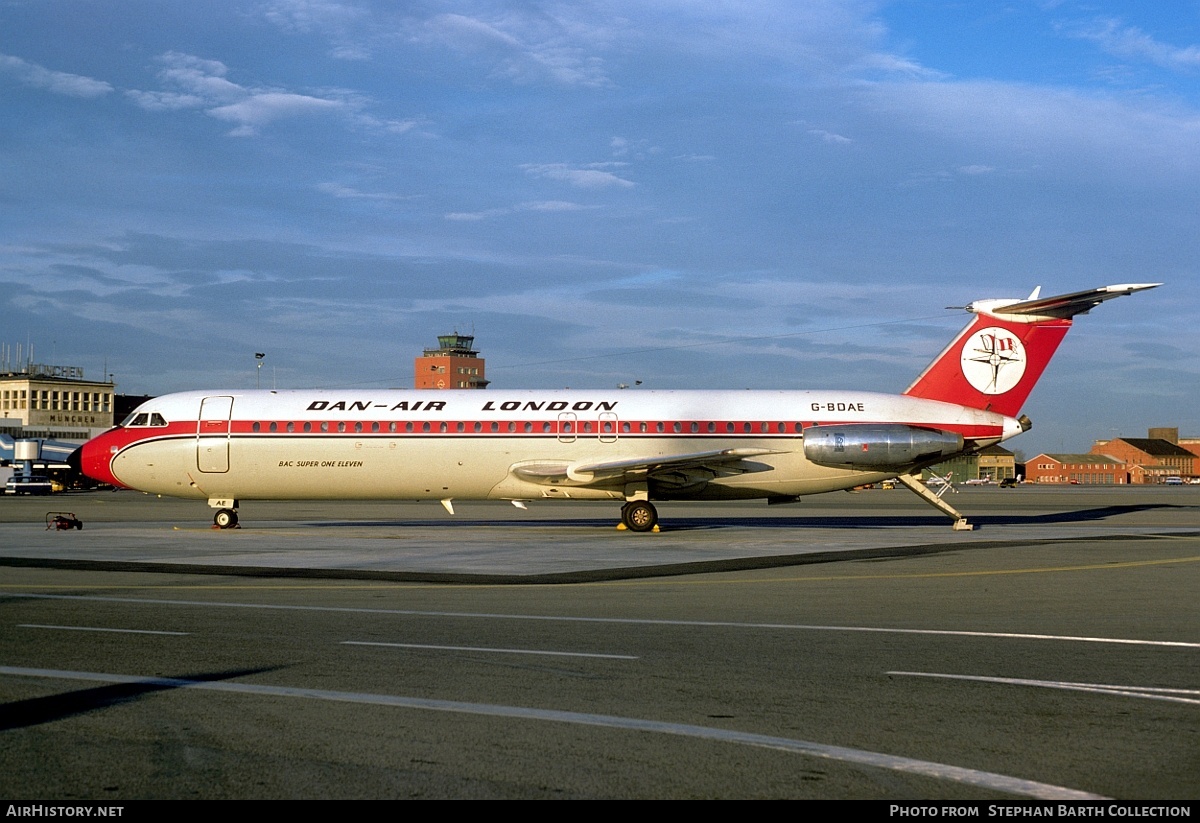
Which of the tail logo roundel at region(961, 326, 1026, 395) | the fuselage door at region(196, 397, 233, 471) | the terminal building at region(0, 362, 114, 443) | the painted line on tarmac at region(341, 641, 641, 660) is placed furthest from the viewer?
the terminal building at region(0, 362, 114, 443)

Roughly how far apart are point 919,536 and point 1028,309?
8.14m

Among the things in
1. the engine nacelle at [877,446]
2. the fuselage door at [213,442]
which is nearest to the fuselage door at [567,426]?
the engine nacelle at [877,446]

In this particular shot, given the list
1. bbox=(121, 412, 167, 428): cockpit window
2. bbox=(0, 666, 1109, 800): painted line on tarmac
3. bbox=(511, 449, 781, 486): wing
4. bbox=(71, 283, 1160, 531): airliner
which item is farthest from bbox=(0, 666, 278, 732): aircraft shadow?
bbox=(121, 412, 167, 428): cockpit window

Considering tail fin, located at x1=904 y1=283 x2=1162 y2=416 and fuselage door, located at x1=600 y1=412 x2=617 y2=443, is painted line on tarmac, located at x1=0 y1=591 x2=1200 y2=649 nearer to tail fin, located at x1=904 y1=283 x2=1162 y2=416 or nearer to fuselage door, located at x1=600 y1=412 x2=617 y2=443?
fuselage door, located at x1=600 y1=412 x2=617 y2=443

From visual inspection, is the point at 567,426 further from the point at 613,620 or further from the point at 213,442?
the point at 613,620

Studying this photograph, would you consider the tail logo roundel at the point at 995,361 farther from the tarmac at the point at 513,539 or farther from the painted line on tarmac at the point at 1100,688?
the painted line on tarmac at the point at 1100,688

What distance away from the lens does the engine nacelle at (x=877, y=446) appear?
103 feet

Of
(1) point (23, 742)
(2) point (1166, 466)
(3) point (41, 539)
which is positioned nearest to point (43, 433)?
(3) point (41, 539)

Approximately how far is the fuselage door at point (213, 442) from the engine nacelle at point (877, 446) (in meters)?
17.0

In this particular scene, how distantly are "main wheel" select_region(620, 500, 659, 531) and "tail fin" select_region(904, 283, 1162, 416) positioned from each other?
9.69 metres

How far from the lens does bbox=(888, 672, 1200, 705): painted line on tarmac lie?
29.9 feet

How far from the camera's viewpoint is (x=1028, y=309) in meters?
33.0
